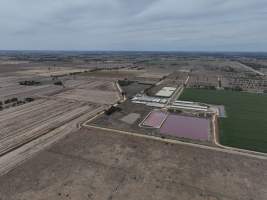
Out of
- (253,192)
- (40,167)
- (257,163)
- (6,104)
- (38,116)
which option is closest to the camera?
(253,192)

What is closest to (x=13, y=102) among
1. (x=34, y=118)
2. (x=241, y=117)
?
(x=34, y=118)

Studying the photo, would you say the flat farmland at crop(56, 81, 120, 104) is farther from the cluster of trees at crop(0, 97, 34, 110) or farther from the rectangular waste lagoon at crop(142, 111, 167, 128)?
the rectangular waste lagoon at crop(142, 111, 167, 128)

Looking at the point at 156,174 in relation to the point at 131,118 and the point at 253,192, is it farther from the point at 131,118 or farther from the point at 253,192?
the point at 131,118

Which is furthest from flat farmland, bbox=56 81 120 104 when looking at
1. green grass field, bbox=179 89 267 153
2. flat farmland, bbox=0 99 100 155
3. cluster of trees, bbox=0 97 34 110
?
green grass field, bbox=179 89 267 153

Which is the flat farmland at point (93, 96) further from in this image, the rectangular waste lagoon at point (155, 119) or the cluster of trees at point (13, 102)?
the rectangular waste lagoon at point (155, 119)

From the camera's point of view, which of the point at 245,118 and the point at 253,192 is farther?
the point at 245,118

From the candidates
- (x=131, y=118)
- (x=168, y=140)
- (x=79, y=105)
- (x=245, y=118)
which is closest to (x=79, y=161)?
(x=168, y=140)

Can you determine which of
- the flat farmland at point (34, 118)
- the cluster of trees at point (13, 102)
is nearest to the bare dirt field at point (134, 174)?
the flat farmland at point (34, 118)
